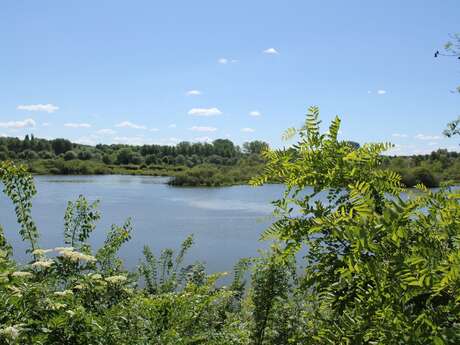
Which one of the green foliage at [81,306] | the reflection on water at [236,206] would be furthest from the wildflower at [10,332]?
the reflection on water at [236,206]

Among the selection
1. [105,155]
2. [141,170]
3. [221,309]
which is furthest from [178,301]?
[105,155]

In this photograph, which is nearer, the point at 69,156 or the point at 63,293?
the point at 63,293

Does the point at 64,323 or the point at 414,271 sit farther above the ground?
the point at 414,271

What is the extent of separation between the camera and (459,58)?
17.1ft

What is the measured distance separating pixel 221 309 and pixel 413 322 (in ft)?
19.0

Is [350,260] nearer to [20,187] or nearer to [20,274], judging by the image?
[20,274]

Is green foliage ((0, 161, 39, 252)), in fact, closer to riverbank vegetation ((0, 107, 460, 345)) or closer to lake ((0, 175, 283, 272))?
riverbank vegetation ((0, 107, 460, 345))

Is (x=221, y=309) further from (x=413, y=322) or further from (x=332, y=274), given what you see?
(x=413, y=322)

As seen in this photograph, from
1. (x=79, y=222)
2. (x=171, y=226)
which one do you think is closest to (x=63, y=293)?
(x=79, y=222)

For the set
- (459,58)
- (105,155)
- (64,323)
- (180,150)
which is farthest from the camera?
(180,150)

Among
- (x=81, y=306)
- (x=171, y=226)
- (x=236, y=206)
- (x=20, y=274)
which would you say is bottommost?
(x=171, y=226)

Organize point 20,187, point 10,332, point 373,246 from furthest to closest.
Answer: point 20,187, point 10,332, point 373,246

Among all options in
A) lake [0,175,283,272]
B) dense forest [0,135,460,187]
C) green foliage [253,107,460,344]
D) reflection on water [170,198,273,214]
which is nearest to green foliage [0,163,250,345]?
green foliage [253,107,460,344]

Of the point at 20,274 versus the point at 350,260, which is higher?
the point at 350,260
